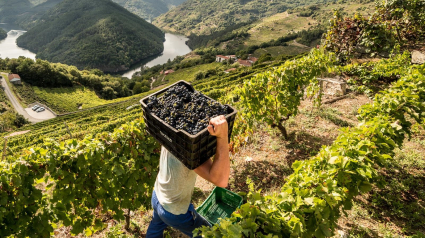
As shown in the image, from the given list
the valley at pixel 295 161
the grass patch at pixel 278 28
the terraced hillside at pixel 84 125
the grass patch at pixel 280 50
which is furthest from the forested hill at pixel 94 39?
the valley at pixel 295 161

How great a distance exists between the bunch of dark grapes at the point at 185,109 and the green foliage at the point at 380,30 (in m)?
9.71

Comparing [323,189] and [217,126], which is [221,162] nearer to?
[217,126]

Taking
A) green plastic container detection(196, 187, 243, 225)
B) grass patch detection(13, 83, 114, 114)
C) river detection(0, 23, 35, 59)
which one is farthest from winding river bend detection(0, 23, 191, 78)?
green plastic container detection(196, 187, 243, 225)

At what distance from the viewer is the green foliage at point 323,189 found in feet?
6.46

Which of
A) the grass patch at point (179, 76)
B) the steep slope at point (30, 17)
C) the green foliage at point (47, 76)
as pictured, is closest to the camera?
the green foliage at point (47, 76)

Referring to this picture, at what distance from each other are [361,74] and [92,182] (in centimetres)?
990

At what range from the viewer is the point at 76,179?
10.3 feet

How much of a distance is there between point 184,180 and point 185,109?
0.75 m

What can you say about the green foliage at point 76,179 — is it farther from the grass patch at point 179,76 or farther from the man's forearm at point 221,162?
the grass patch at point 179,76

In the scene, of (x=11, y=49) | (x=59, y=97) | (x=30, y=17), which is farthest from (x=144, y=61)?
(x=30, y=17)

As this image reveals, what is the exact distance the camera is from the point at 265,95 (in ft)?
17.6

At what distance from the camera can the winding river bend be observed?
108188 millimetres

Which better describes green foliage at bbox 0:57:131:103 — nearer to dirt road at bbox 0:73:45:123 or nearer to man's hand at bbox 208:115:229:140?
dirt road at bbox 0:73:45:123

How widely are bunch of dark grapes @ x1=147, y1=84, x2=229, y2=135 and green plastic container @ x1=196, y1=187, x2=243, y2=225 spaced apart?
1540mm
